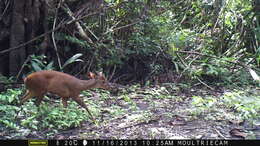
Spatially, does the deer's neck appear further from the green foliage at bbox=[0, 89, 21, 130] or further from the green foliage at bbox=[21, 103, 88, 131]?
the green foliage at bbox=[0, 89, 21, 130]

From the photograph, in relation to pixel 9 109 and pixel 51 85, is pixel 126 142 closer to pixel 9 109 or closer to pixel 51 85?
pixel 51 85

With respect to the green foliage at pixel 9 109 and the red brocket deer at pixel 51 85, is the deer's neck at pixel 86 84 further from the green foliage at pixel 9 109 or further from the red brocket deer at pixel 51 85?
the green foliage at pixel 9 109

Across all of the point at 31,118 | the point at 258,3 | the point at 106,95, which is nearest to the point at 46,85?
the point at 31,118

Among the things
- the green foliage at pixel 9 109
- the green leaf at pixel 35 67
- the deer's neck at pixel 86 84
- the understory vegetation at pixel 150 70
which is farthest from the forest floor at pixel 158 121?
the green leaf at pixel 35 67

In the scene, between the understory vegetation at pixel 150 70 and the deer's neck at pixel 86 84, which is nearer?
the understory vegetation at pixel 150 70

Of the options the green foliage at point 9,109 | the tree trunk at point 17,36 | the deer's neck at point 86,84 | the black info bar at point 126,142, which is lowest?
the black info bar at point 126,142

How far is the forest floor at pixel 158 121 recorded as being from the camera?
4.10 metres

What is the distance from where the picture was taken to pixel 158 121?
182 inches

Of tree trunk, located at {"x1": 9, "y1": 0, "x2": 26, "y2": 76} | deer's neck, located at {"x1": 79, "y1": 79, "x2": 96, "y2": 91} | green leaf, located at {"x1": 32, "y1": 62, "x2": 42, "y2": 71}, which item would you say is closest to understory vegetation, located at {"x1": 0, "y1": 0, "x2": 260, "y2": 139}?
green leaf, located at {"x1": 32, "y1": 62, "x2": 42, "y2": 71}

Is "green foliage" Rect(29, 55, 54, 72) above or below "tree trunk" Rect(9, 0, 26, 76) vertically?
below

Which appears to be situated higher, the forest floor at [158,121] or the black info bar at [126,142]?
the forest floor at [158,121]

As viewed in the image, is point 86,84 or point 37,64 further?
point 37,64

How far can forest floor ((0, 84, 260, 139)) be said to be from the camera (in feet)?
13.5

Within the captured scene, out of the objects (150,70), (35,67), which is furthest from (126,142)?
(150,70)
